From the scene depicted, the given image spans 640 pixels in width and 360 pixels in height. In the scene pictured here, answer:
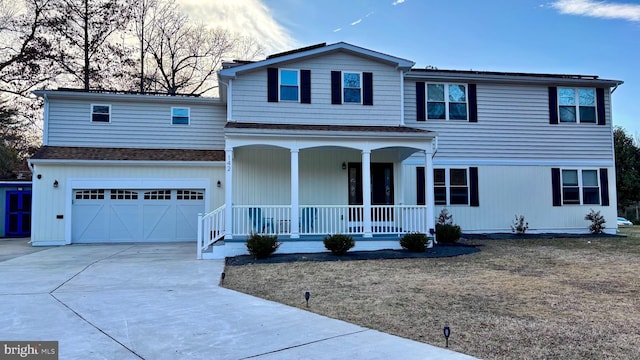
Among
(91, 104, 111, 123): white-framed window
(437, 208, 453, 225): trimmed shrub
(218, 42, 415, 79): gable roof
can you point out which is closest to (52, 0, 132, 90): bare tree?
(91, 104, 111, 123): white-framed window

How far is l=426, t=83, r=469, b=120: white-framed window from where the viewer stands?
48.0ft

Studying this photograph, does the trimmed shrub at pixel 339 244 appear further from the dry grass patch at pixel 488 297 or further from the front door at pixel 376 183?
the front door at pixel 376 183

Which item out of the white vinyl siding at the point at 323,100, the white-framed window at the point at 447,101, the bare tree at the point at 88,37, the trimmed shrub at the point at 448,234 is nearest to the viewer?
the trimmed shrub at the point at 448,234

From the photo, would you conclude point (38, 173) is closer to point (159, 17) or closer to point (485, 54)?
point (159, 17)

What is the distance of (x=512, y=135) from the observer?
1508 cm

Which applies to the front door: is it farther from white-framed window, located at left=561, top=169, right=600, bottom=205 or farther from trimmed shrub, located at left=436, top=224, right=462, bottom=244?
white-framed window, located at left=561, top=169, right=600, bottom=205

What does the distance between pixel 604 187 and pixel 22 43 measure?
26.7m

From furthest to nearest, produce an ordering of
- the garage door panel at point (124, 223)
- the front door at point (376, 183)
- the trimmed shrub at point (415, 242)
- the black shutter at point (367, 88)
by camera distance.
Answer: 1. the garage door panel at point (124, 223)
2. the front door at point (376, 183)
3. the black shutter at point (367, 88)
4. the trimmed shrub at point (415, 242)

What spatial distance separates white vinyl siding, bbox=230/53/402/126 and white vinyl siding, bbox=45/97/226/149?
340cm

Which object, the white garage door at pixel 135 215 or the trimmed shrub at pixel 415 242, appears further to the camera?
the white garage door at pixel 135 215

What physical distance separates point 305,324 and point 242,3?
51.4 feet

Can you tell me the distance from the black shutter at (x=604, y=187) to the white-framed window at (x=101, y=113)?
18272 millimetres

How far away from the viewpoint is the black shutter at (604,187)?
15305 millimetres

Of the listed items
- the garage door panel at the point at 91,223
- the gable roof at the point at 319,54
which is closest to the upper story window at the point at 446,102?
the gable roof at the point at 319,54
